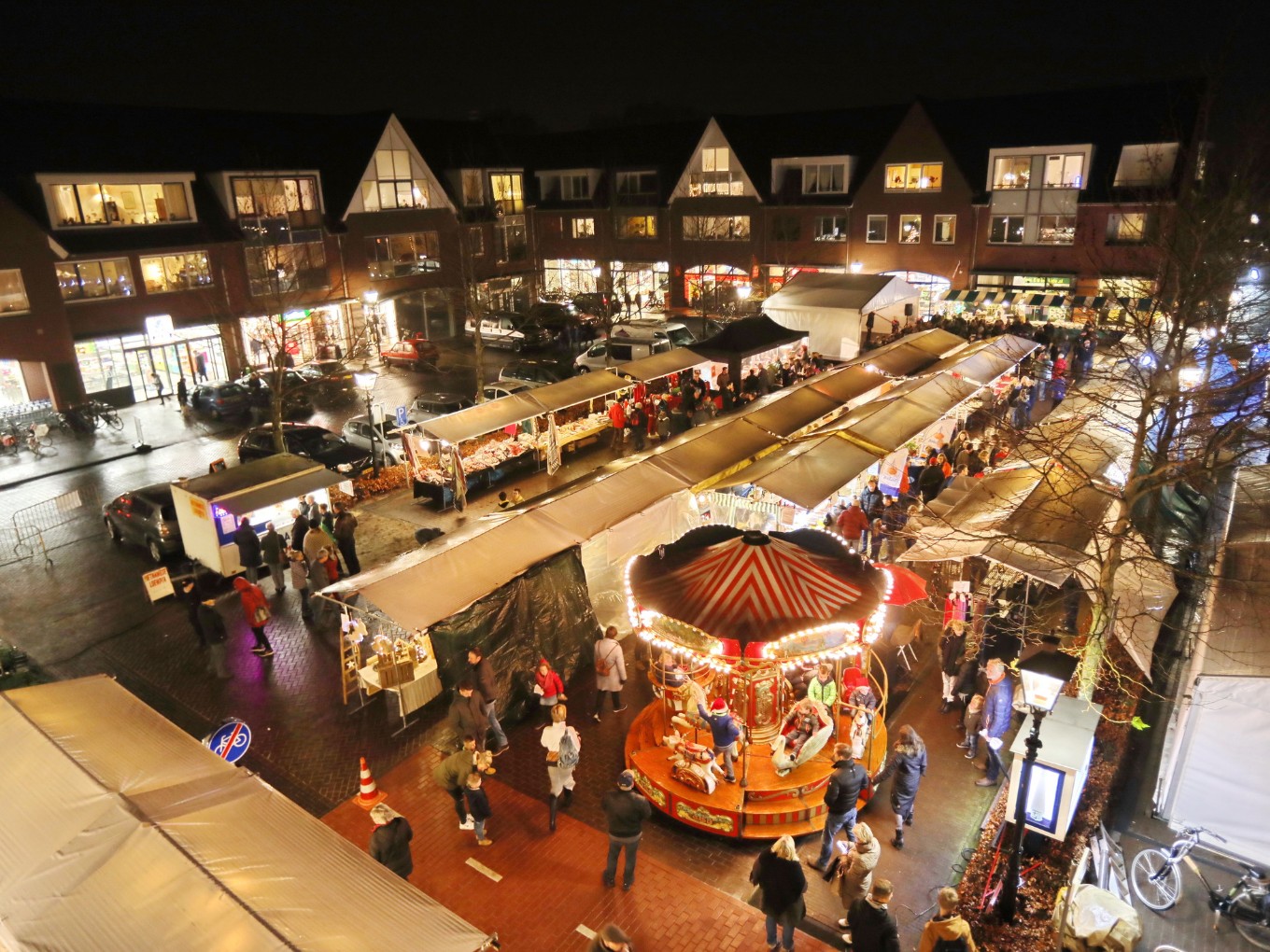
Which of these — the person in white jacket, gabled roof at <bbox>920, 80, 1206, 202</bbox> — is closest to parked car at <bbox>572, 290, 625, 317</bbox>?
gabled roof at <bbox>920, 80, 1206, 202</bbox>

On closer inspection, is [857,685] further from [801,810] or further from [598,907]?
[598,907]

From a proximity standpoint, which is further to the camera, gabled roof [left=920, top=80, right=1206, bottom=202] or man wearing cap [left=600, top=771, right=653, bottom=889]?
gabled roof [left=920, top=80, right=1206, bottom=202]

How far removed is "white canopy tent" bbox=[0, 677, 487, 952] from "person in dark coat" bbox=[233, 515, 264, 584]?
323 inches

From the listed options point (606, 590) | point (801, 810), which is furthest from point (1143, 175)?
point (801, 810)

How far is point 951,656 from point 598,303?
98.4ft

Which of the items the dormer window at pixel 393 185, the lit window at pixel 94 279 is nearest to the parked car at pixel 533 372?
the dormer window at pixel 393 185

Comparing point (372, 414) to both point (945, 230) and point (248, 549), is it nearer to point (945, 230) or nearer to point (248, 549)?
point (248, 549)

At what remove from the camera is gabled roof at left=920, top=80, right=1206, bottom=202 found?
1257 inches

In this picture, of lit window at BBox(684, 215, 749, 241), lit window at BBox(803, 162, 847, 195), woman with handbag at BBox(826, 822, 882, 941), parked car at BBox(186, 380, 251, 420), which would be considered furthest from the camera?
lit window at BBox(684, 215, 749, 241)

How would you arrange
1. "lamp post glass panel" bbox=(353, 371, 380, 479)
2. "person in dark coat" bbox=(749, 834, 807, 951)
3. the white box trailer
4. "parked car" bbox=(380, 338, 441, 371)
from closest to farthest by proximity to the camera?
"person in dark coat" bbox=(749, 834, 807, 951) → the white box trailer → "lamp post glass panel" bbox=(353, 371, 380, 479) → "parked car" bbox=(380, 338, 441, 371)

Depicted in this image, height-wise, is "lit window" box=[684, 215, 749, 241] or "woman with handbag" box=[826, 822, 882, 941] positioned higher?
"lit window" box=[684, 215, 749, 241]

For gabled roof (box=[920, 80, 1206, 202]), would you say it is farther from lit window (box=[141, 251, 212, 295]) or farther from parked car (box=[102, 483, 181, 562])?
parked car (box=[102, 483, 181, 562])

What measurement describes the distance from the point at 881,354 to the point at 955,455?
23.4 ft

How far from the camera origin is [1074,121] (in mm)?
33844
